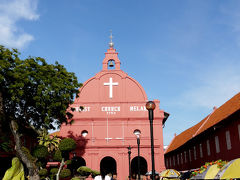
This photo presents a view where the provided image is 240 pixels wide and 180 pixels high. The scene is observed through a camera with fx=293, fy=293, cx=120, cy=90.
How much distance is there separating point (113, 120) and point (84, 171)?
619 centimetres

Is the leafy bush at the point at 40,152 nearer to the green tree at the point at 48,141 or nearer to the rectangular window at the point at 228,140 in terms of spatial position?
the green tree at the point at 48,141

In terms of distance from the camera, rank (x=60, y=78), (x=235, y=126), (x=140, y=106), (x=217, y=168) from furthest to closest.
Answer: (x=140, y=106)
(x=60, y=78)
(x=235, y=126)
(x=217, y=168)

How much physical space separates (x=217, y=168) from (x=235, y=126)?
22.2 feet

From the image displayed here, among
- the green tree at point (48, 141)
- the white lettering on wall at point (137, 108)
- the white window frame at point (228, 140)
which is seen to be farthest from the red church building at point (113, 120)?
the white window frame at point (228, 140)

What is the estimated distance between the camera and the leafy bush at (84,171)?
1026 inches

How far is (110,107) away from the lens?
3038 centimetres

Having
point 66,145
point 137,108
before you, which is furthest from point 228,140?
point 66,145

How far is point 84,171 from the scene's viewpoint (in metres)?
26.2

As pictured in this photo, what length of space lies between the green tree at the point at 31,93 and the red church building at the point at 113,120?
568 cm

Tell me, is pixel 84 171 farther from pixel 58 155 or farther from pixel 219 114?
pixel 219 114

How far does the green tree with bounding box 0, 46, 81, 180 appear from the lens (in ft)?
67.2

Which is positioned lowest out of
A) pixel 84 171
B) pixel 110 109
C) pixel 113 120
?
pixel 84 171

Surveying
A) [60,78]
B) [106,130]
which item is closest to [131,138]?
[106,130]

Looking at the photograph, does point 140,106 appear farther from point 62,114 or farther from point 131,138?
point 62,114
